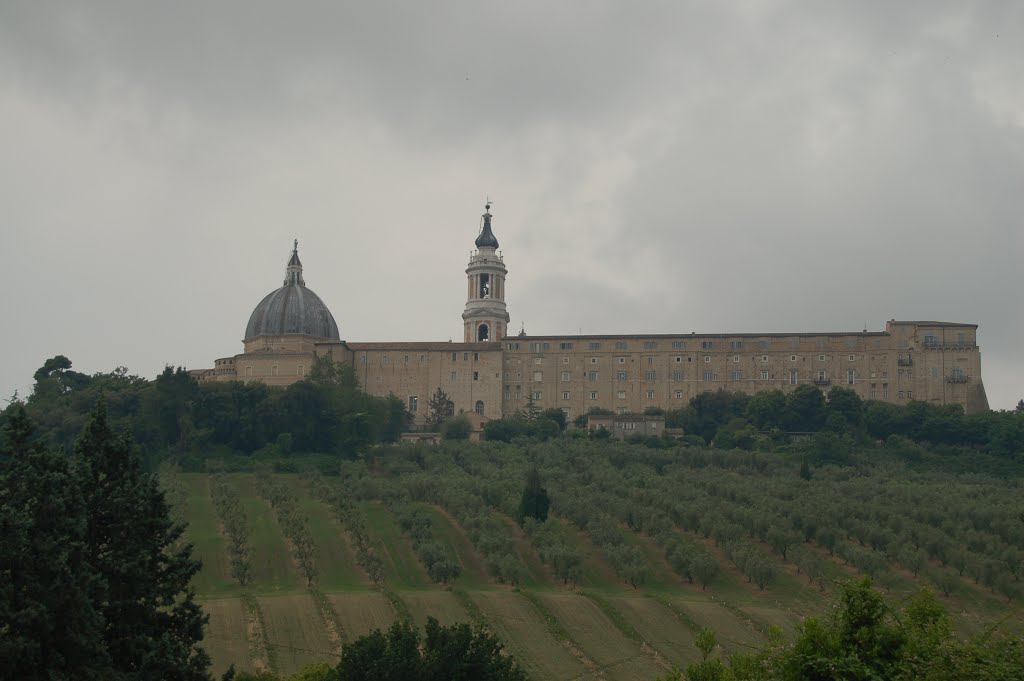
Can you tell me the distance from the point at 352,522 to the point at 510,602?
1205 cm

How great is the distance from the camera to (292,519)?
55.2 m

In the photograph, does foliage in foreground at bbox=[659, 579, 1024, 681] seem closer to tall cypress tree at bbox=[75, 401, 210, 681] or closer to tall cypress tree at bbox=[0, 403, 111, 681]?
tall cypress tree at bbox=[75, 401, 210, 681]

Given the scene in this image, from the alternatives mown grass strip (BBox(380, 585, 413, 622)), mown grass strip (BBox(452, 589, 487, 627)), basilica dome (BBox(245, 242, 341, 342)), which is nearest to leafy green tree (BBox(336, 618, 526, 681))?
mown grass strip (BBox(452, 589, 487, 627))

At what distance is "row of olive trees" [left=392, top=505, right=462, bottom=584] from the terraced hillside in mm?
75

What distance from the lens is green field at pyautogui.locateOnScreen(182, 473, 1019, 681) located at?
3856 cm

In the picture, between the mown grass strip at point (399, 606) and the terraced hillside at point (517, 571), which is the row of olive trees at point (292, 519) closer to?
the terraced hillside at point (517, 571)

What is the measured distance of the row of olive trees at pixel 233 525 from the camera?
1875 inches

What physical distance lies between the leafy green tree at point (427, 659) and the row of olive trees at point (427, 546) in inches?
652

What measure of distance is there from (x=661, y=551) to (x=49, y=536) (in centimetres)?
3667

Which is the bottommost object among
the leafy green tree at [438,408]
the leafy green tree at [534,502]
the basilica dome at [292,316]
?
the leafy green tree at [534,502]

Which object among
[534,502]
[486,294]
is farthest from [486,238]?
[534,502]

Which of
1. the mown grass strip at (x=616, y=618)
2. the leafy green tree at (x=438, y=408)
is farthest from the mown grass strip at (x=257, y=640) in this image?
the leafy green tree at (x=438, y=408)

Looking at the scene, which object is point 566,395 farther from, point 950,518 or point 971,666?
point 971,666

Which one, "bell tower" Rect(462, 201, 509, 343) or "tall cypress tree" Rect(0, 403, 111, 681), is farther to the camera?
"bell tower" Rect(462, 201, 509, 343)
